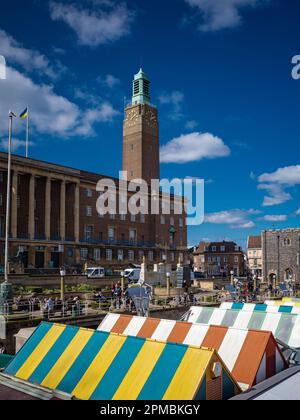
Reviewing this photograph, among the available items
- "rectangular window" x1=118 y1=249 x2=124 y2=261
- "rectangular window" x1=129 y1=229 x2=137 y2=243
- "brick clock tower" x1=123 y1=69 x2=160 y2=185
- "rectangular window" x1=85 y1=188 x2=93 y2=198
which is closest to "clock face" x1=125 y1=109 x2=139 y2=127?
"brick clock tower" x1=123 y1=69 x2=160 y2=185

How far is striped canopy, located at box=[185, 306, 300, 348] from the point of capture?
13.0 metres

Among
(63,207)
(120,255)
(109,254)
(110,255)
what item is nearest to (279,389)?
(63,207)

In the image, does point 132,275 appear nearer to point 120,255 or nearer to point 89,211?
point 89,211

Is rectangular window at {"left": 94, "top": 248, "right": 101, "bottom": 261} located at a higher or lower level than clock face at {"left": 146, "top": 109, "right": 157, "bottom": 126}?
lower

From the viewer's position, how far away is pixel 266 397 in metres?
7.08

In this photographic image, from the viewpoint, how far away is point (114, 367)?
764cm

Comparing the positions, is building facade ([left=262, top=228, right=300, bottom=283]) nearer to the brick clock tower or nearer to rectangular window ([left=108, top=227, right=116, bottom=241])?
rectangular window ([left=108, top=227, right=116, bottom=241])

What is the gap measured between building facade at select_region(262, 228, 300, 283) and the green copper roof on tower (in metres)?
39.4

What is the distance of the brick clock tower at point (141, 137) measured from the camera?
83.9m

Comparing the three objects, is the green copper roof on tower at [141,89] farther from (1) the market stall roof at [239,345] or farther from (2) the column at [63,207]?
(1) the market stall roof at [239,345]

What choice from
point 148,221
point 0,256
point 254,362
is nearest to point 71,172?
point 0,256

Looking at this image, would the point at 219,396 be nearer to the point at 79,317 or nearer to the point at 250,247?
the point at 79,317

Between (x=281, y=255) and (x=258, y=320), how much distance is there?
5592cm
